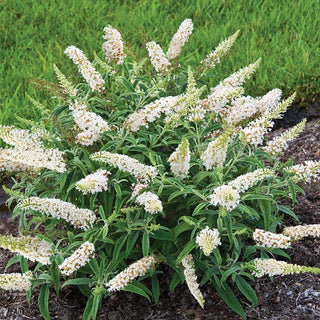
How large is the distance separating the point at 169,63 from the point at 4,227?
163 centimetres

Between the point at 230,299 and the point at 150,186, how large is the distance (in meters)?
0.73

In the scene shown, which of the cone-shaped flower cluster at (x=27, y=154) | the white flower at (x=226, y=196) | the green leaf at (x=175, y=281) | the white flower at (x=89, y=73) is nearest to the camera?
the white flower at (x=226, y=196)

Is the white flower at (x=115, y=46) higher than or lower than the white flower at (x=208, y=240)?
higher

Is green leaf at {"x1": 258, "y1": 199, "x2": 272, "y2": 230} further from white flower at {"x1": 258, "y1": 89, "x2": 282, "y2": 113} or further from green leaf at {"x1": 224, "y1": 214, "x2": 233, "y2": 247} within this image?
white flower at {"x1": 258, "y1": 89, "x2": 282, "y2": 113}

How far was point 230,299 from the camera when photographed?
9.63ft

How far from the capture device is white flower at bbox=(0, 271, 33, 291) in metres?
2.75

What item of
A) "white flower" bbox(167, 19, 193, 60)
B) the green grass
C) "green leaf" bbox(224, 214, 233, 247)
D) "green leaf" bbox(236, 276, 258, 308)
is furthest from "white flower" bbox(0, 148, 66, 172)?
the green grass

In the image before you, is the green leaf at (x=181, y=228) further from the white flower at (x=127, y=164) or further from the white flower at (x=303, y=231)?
the white flower at (x=303, y=231)

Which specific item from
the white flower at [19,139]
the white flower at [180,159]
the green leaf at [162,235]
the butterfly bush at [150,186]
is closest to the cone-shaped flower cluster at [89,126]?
the butterfly bush at [150,186]

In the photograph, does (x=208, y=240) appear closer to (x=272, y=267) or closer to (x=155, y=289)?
(x=272, y=267)

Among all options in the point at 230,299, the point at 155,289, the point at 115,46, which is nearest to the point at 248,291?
the point at 230,299

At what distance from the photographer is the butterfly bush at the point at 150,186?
2639 mm

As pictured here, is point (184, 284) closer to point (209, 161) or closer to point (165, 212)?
point (165, 212)

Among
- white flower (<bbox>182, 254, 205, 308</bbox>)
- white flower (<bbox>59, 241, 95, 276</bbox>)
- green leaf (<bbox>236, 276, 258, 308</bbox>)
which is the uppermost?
white flower (<bbox>59, 241, 95, 276</bbox>)
